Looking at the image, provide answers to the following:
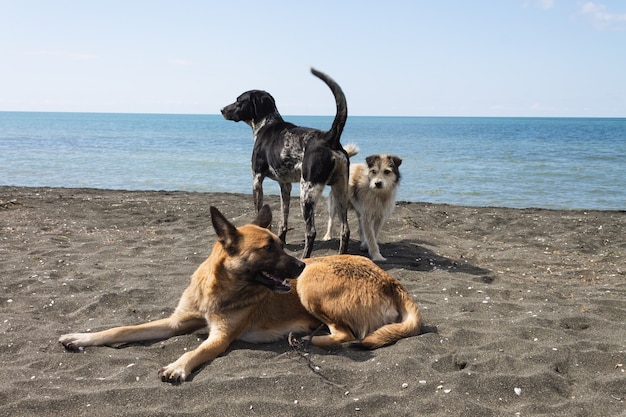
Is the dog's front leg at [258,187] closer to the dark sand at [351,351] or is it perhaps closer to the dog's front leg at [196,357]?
the dark sand at [351,351]

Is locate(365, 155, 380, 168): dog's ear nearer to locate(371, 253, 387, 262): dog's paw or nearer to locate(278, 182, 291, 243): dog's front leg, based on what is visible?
locate(278, 182, 291, 243): dog's front leg

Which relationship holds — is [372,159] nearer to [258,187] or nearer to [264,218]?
[258,187]

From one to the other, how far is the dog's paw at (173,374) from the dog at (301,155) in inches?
166

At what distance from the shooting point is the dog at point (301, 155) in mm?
8195

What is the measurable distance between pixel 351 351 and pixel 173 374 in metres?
1.51

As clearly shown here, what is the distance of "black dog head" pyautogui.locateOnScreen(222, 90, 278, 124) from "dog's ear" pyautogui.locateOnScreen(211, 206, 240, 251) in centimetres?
519

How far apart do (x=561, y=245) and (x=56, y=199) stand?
11157 millimetres

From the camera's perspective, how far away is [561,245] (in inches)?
393

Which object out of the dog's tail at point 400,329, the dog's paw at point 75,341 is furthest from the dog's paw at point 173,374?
the dog's tail at point 400,329

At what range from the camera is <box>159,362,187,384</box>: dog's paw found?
435 centimetres

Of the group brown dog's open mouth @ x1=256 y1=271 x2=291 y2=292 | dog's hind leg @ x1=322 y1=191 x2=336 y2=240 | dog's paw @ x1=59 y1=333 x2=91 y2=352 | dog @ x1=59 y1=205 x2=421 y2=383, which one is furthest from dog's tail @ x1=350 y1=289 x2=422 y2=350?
dog's hind leg @ x1=322 y1=191 x2=336 y2=240

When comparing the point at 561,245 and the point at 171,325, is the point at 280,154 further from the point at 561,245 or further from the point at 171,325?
the point at 561,245

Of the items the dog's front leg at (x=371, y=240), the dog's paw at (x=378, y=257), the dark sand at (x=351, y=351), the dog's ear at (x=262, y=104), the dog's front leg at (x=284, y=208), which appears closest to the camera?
the dark sand at (x=351, y=351)

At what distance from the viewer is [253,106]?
391 inches
